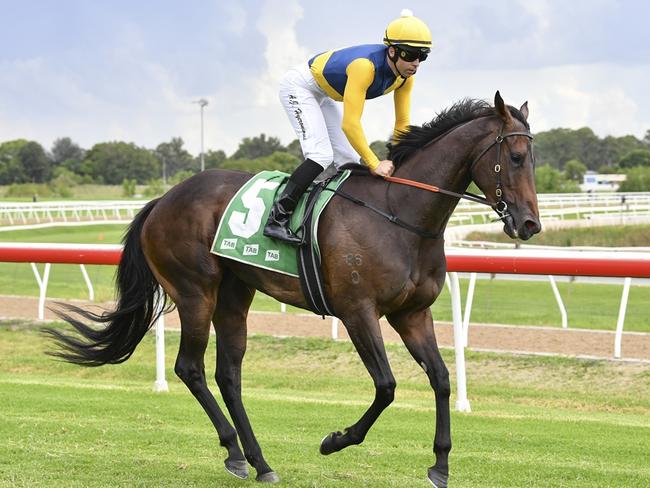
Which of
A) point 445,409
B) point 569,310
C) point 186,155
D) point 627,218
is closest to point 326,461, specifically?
point 445,409

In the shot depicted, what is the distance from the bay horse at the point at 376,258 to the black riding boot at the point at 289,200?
0.20 metres

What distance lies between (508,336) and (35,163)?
87.8 meters

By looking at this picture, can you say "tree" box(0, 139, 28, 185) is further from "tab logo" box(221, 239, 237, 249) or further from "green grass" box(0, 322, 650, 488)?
"tab logo" box(221, 239, 237, 249)

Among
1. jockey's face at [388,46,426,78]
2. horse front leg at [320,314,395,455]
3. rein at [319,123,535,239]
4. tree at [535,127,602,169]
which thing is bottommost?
horse front leg at [320,314,395,455]

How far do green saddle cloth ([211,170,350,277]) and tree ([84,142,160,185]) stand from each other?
275 feet

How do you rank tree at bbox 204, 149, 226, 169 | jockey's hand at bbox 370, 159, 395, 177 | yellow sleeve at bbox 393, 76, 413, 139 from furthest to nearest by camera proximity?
tree at bbox 204, 149, 226, 169 → yellow sleeve at bbox 393, 76, 413, 139 → jockey's hand at bbox 370, 159, 395, 177

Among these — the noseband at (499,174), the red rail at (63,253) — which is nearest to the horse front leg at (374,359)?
the noseband at (499,174)

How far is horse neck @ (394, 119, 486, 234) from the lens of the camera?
191 inches

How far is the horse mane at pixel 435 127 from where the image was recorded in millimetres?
5000

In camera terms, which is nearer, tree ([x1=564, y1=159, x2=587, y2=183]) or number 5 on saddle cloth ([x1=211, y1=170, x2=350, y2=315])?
number 5 on saddle cloth ([x1=211, y1=170, x2=350, y2=315])

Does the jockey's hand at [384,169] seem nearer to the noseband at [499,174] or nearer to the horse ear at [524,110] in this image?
the noseband at [499,174]

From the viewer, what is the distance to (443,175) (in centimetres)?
490

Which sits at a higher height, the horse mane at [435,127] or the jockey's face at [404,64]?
the jockey's face at [404,64]

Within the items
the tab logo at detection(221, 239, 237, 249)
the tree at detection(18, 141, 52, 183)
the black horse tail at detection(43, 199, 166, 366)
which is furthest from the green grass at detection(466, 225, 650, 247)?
the tree at detection(18, 141, 52, 183)
